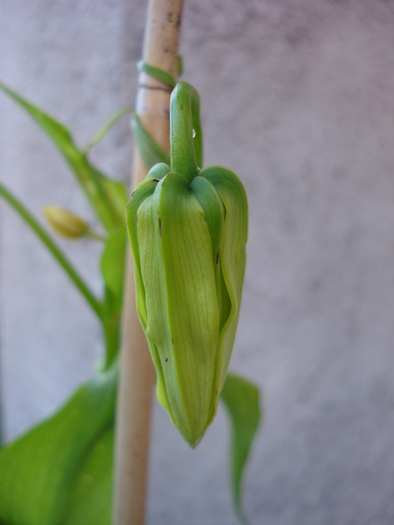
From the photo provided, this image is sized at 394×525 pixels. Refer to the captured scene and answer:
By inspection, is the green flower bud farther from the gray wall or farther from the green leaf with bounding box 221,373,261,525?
the gray wall

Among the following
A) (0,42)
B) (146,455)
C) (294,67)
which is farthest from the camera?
(0,42)

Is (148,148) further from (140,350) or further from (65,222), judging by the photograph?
(65,222)

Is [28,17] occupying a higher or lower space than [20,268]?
higher

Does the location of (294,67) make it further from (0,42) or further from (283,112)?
(0,42)

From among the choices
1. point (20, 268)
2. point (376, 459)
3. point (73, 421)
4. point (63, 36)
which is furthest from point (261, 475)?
point (63, 36)

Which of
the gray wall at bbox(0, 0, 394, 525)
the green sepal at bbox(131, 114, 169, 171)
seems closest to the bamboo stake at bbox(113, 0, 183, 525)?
the green sepal at bbox(131, 114, 169, 171)

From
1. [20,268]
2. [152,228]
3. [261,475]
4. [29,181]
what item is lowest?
[261,475]
